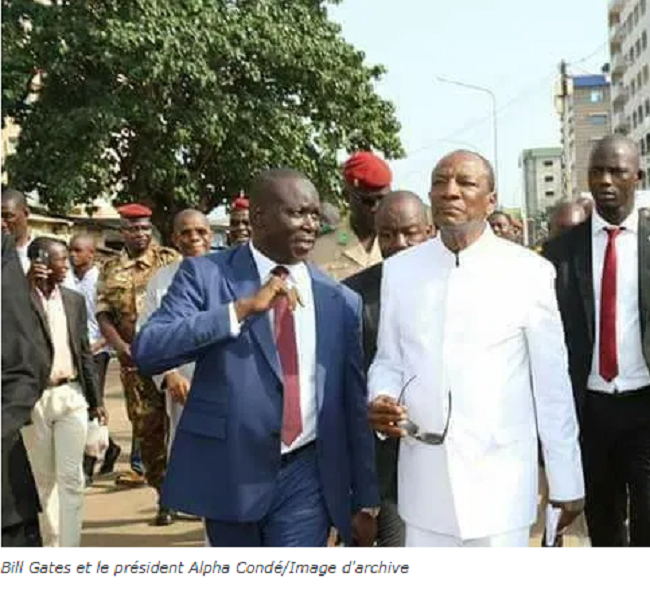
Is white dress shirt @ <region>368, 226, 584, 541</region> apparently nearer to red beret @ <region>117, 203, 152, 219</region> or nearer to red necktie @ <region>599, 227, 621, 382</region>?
red necktie @ <region>599, 227, 621, 382</region>

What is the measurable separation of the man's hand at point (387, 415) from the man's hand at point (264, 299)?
0.35m

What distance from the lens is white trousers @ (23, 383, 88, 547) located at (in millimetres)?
4723

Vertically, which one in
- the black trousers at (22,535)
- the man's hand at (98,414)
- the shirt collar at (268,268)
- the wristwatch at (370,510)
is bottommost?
the black trousers at (22,535)

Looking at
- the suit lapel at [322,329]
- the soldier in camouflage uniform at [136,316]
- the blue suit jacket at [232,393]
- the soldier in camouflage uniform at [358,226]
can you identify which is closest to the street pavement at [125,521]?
the soldier in camouflage uniform at [136,316]

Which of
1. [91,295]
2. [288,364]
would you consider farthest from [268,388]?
[91,295]

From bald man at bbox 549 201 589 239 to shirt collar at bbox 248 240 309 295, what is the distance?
2865 mm

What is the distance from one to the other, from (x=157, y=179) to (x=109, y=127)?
3.96ft

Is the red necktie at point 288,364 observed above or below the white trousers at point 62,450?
above

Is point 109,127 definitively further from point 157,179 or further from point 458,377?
point 458,377

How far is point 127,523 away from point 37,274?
1.79 metres

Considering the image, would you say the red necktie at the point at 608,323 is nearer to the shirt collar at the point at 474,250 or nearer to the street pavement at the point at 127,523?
the shirt collar at the point at 474,250

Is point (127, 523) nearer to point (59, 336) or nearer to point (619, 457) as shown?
point (59, 336)

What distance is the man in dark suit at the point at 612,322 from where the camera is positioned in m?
3.63

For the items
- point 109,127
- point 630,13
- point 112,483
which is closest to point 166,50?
point 109,127
